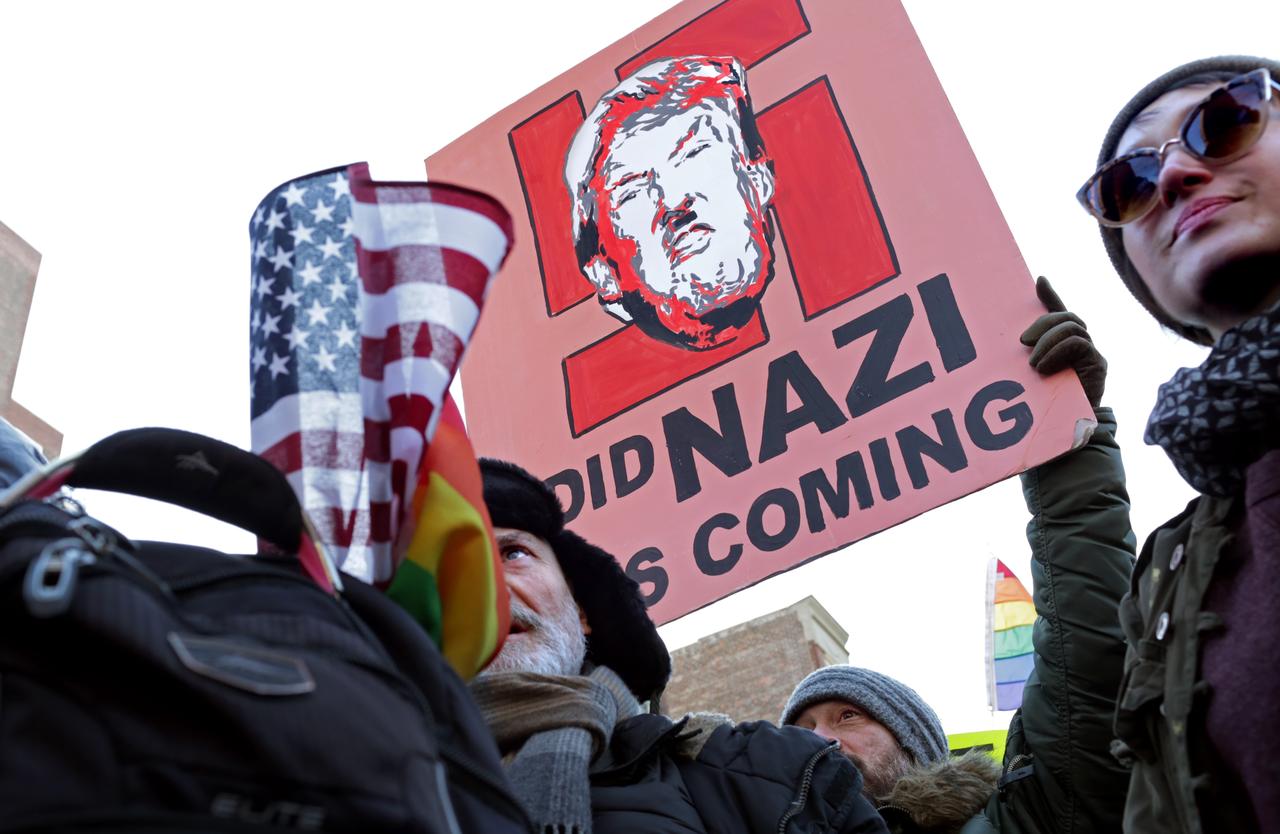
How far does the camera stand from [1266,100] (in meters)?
1.57

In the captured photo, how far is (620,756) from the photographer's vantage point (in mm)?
1978

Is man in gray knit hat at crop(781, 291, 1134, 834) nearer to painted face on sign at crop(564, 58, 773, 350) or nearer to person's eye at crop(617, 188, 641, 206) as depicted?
painted face on sign at crop(564, 58, 773, 350)

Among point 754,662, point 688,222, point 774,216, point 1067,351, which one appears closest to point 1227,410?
point 1067,351

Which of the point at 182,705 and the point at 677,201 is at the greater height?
the point at 677,201

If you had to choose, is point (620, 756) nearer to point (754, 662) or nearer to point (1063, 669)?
point (1063, 669)

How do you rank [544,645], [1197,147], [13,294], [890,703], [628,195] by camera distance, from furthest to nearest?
[13,294], [628,195], [890,703], [544,645], [1197,147]

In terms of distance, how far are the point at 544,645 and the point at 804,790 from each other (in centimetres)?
64

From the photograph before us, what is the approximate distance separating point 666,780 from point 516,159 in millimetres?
2538

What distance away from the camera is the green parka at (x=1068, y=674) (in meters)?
1.98

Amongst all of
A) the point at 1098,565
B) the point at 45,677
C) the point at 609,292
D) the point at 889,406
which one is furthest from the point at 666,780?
the point at 609,292

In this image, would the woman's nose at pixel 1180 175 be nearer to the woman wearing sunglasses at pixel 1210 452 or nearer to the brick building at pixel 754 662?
the woman wearing sunglasses at pixel 1210 452

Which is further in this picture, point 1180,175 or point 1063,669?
point 1063,669

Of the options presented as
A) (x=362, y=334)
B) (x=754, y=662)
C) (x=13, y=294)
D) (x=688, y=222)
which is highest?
(x=13, y=294)

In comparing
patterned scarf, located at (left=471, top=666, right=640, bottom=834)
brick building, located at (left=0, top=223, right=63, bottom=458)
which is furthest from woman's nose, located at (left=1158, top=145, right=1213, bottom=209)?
brick building, located at (left=0, top=223, right=63, bottom=458)
